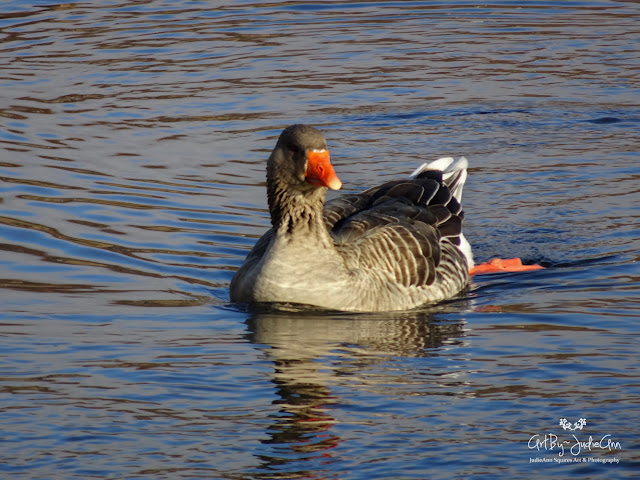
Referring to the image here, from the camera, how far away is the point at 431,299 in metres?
10.2

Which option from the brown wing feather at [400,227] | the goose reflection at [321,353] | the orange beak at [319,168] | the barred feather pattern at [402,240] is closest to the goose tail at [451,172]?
the brown wing feather at [400,227]

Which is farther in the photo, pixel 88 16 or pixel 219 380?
pixel 88 16

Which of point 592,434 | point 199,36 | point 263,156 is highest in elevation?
point 199,36

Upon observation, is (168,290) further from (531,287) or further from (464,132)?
(464,132)

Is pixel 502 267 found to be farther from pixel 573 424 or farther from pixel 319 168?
pixel 573 424

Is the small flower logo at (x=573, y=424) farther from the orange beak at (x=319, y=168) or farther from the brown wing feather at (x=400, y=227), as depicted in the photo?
the brown wing feather at (x=400, y=227)

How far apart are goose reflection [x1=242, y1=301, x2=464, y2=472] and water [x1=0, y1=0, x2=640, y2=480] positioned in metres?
0.03

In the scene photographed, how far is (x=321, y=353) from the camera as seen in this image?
827 cm

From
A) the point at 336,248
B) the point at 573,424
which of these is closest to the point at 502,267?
the point at 336,248

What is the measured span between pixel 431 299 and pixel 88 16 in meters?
16.7

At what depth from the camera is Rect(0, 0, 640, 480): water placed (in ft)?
21.7

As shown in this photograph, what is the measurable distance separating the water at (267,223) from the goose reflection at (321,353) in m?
0.03

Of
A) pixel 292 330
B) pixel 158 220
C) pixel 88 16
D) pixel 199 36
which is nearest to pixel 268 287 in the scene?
pixel 292 330

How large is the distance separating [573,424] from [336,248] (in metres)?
3.58
